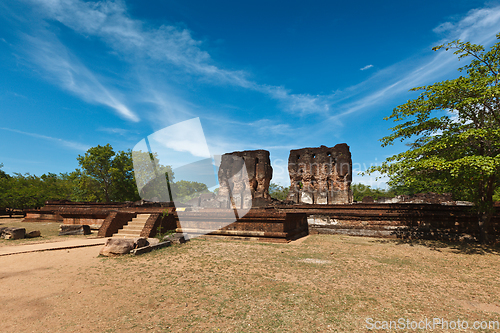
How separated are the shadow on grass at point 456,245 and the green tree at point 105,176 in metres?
33.4

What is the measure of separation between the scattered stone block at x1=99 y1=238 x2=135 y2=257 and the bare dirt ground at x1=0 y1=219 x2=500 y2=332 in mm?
289

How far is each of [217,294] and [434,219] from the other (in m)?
8.71

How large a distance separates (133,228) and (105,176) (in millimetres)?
28663

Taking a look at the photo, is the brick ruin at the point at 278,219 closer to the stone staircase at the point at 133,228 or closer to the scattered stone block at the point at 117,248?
the stone staircase at the point at 133,228

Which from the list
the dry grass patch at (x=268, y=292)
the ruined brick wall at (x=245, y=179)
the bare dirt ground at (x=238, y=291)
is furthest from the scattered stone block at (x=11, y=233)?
the ruined brick wall at (x=245, y=179)

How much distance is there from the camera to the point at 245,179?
15.7 meters

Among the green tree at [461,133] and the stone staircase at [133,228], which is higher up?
the green tree at [461,133]

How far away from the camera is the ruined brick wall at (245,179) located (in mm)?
15234

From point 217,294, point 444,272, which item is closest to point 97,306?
point 217,294

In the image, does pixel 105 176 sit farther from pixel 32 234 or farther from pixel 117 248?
pixel 117 248

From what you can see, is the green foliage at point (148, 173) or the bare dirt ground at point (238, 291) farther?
the green foliage at point (148, 173)

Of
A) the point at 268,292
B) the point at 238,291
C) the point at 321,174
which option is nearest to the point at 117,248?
the point at 238,291

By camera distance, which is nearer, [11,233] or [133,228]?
[11,233]

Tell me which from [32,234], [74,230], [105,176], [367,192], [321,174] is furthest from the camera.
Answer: [367,192]
